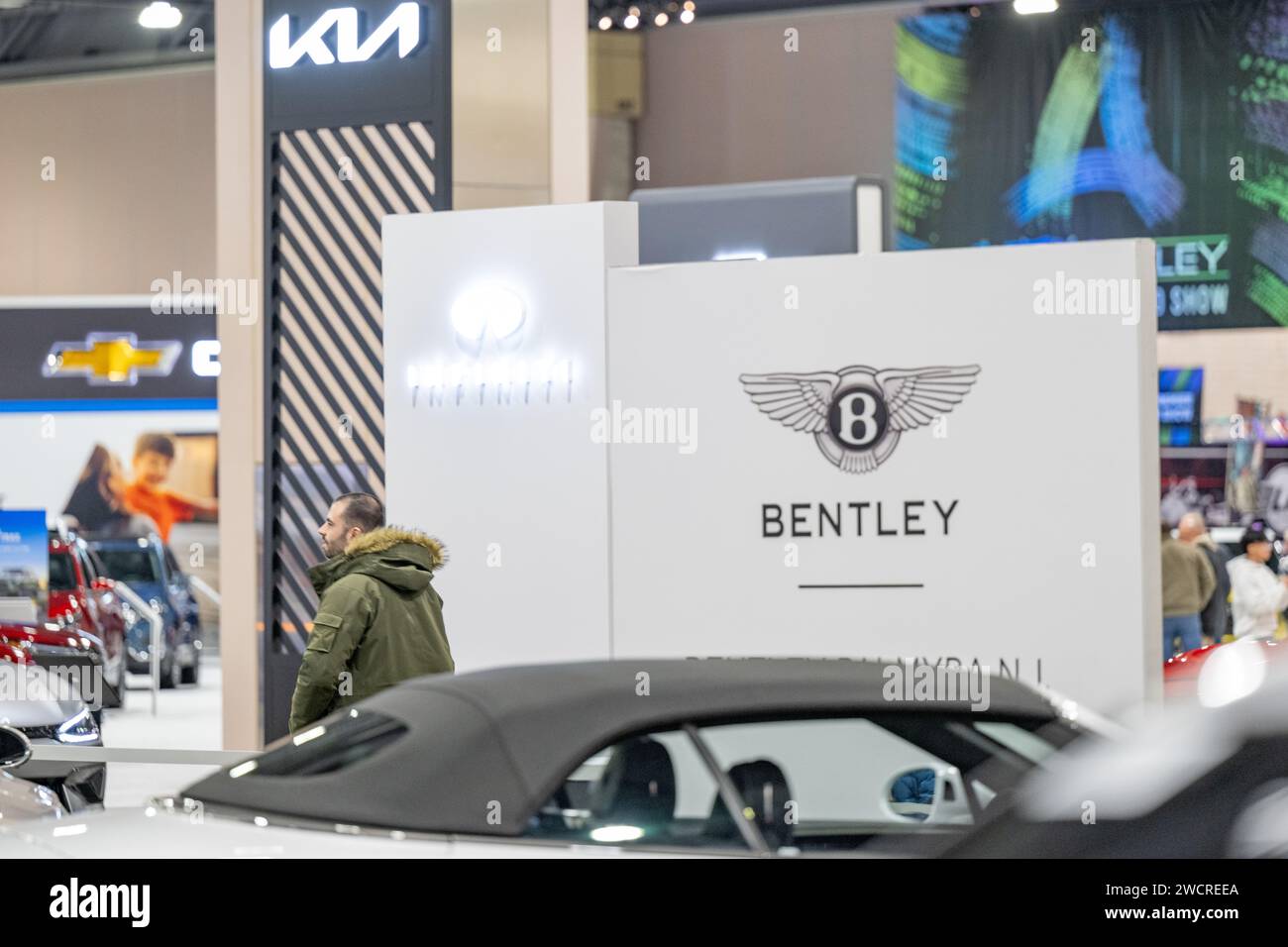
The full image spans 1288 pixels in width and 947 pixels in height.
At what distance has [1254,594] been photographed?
1272 cm

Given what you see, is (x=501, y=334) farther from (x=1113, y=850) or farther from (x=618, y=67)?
(x=618, y=67)

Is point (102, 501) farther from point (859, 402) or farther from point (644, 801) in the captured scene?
point (644, 801)

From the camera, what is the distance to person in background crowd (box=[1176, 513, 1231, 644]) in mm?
11914

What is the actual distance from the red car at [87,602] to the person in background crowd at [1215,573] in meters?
8.40

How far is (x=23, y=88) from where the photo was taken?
1831 centimetres

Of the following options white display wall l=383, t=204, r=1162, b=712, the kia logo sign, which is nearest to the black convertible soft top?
white display wall l=383, t=204, r=1162, b=712

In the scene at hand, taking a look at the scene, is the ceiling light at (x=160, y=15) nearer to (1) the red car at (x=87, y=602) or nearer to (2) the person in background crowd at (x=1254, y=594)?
(1) the red car at (x=87, y=602)

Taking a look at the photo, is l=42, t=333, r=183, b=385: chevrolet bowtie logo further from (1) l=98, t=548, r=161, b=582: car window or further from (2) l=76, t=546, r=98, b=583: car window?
Result: (1) l=98, t=548, r=161, b=582: car window

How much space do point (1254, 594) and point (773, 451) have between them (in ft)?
25.0

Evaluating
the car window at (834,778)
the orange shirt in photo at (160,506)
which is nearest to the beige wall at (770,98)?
the orange shirt in photo at (160,506)

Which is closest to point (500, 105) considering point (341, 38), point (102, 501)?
→ point (341, 38)

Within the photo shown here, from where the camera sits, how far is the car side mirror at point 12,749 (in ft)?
11.8
